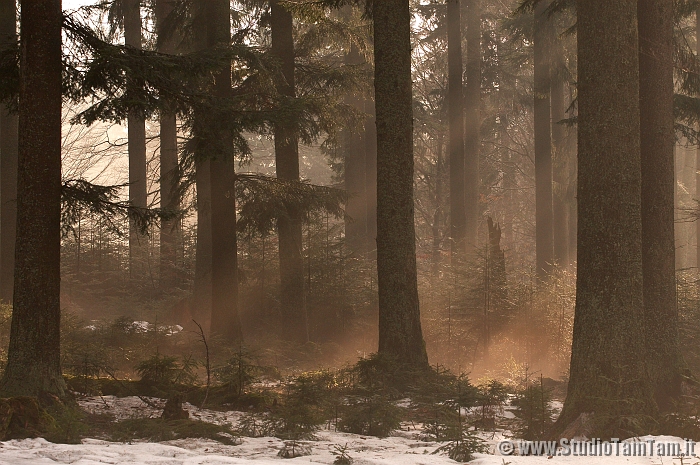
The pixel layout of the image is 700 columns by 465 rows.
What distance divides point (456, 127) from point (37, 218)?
19477 mm

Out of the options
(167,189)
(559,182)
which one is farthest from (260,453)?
(559,182)

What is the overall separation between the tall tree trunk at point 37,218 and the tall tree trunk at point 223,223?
6.30m

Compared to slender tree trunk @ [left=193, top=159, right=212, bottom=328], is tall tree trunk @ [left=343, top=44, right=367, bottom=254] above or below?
above

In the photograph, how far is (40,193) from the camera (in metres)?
8.24

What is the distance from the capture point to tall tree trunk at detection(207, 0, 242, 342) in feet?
48.9

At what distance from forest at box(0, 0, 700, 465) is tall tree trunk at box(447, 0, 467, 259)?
6939 millimetres

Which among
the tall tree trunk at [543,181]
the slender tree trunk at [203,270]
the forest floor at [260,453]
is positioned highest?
the tall tree trunk at [543,181]

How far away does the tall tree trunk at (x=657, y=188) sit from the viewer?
9.91 meters

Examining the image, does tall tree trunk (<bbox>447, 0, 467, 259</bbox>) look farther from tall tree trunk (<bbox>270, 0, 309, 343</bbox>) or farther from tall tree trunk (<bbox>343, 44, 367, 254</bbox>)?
tall tree trunk (<bbox>270, 0, 309, 343</bbox>)

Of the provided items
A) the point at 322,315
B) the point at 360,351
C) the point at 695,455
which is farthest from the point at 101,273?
the point at 695,455

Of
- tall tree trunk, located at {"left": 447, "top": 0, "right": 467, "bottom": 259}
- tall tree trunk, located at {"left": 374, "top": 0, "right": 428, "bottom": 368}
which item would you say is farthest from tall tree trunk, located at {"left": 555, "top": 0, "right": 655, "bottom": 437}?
tall tree trunk, located at {"left": 447, "top": 0, "right": 467, "bottom": 259}

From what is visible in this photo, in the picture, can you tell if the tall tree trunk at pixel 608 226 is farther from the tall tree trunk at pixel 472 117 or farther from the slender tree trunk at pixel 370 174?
the tall tree trunk at pixel 472 117

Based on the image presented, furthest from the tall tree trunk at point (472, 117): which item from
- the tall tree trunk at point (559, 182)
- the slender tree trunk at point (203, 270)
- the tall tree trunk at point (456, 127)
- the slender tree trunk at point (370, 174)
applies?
the slender tree trunk at point (203, 270)

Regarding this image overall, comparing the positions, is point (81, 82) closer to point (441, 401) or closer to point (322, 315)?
point (441, 401)
